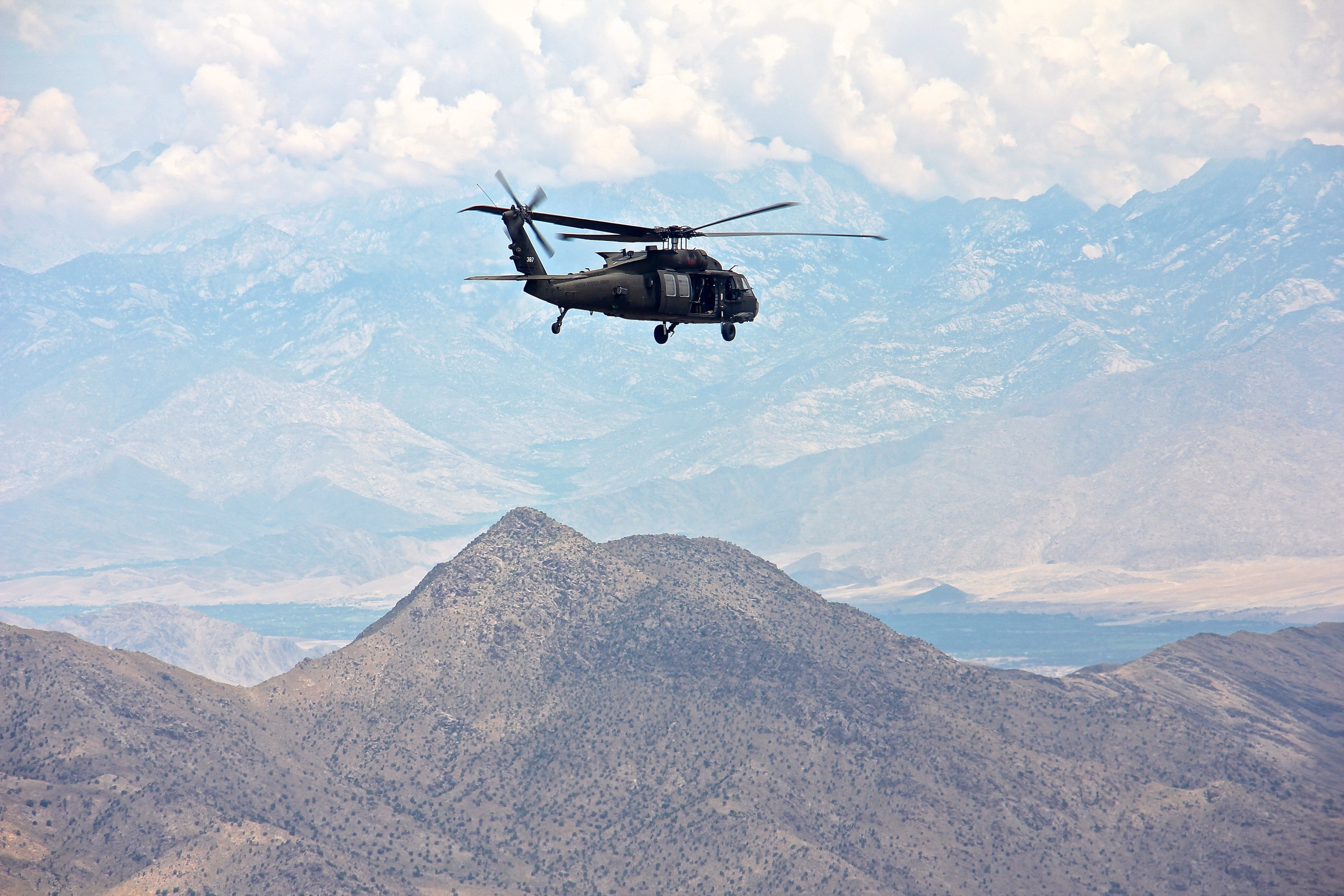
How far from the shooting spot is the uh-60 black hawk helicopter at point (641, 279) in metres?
86.6

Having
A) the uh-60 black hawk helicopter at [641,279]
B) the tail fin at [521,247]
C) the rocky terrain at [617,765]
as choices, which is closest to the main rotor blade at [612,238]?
the uh-60 black hawk helicopter at [641,279]

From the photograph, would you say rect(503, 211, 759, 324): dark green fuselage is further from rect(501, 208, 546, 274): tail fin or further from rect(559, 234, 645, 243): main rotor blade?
rect(559, 234, 645, 243): main rotor blade

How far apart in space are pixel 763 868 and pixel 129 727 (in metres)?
69.6

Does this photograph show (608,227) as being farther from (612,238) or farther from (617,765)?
(617,765)

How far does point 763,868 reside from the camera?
5497 inches

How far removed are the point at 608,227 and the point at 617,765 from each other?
3233 inches

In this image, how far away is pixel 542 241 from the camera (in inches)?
3460

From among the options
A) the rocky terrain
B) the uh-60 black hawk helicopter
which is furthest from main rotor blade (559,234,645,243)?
the rocky terrain

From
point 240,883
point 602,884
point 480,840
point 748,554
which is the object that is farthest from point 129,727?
point 748,554

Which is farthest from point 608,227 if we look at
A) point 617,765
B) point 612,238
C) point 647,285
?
point 617,765

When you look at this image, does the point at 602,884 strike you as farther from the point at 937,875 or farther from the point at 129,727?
the point at 129,727

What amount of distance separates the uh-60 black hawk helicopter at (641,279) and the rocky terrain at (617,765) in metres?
70.4

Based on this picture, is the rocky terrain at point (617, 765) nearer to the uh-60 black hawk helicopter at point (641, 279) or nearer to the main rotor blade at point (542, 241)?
the uh-60 black hawk helicopter at point (641, 279)

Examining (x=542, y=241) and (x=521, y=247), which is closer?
(x=542, y=241)
